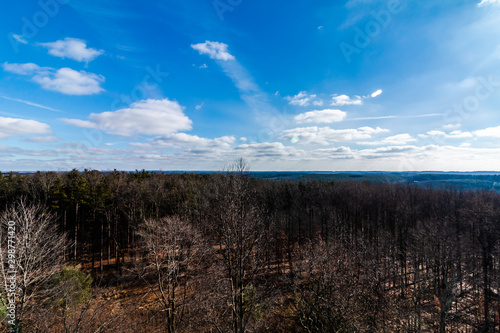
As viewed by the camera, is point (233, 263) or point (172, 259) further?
point (172, 259)

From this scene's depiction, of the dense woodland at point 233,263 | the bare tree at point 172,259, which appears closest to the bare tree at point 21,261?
the dense woodland at point 233,263

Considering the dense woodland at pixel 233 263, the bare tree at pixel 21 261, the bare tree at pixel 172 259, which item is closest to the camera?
the bare tree at pixel 21 261

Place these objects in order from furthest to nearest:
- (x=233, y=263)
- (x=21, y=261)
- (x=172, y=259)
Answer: (x=172, y=259)
(x=233, y=263)
(x=21, y=261)

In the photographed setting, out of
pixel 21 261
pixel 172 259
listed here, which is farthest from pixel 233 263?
pixel 21 261

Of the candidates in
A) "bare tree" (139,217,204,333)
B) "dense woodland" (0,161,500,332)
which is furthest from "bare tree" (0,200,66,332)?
"bare tree" (139,217,204,333)

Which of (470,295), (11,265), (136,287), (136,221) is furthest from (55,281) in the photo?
(470,295)

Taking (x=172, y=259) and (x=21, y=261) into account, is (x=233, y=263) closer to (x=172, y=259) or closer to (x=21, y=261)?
(x=172, y=259)

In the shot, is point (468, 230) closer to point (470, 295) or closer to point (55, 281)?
point (470, 295)

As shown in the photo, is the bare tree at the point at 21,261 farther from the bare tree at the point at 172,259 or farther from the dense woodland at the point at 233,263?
the bare tree at the point at 172,259
